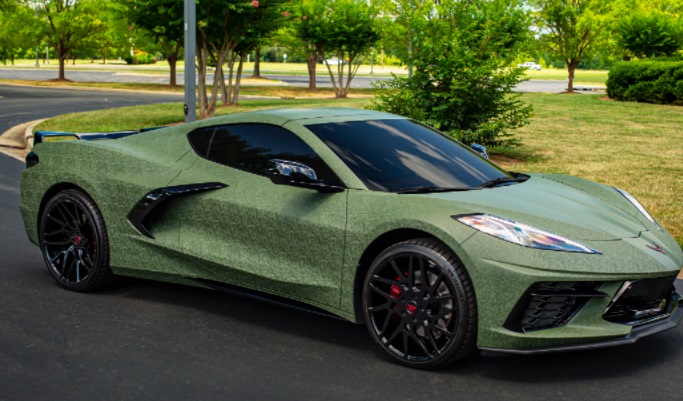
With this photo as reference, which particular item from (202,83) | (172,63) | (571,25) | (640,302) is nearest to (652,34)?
(571,25)

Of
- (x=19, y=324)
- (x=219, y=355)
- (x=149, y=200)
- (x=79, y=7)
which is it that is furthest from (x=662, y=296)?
(x=79, y=7)

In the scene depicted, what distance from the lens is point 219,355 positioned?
5.13m

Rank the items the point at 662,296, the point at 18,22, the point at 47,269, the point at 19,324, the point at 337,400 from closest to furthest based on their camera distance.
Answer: the point at 337,400 → the point at 662,296 → the point at 19,324 → the point at 47,269 → the point at 18,22

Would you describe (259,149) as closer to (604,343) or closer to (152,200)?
(152,200)

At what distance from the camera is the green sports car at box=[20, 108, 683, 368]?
4590 millimetres

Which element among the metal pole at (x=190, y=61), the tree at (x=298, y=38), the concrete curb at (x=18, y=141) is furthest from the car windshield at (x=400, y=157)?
the tree at (x=298, y=38)

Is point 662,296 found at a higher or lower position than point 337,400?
higher

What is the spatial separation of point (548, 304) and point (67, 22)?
45447mm

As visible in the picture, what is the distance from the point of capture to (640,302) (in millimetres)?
4789

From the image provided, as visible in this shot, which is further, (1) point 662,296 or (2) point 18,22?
(2) point 18,22

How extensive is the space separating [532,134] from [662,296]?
15673 millimetres

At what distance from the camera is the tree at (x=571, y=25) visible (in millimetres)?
41938

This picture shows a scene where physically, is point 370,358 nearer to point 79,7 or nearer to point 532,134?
point 532,134

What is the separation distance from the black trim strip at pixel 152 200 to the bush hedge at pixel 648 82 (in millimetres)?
26283
